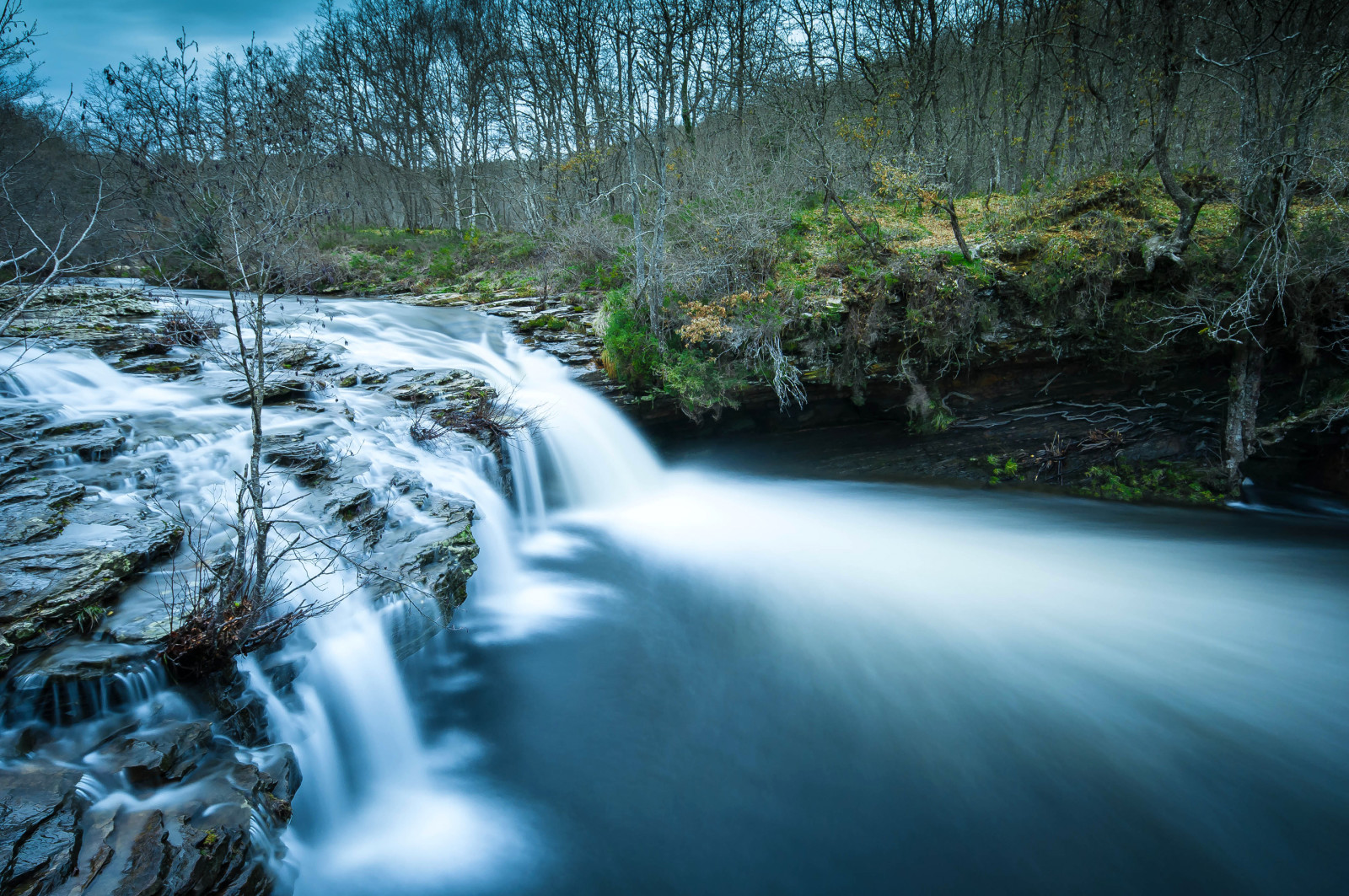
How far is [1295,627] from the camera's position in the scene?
18.1 feet

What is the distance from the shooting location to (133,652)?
11.6 feet

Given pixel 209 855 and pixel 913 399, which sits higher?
pixel 913 399

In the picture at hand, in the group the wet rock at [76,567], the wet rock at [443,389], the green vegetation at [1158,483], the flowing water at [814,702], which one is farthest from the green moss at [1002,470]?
the wet rock at [76,567]

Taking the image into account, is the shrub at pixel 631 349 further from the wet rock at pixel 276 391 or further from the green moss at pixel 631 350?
the wet rock at pixel 276 391

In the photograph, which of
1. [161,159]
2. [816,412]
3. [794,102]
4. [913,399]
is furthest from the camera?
[794,102]

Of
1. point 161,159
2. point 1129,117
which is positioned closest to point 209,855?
point 161,159

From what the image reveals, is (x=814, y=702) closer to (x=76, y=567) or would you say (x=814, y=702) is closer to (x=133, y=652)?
(x=133, y=652)

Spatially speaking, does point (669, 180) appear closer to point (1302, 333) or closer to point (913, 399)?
point (913, 399)

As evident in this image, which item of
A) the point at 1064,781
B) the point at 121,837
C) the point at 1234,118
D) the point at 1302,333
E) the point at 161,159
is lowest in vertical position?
the point at 1064,781

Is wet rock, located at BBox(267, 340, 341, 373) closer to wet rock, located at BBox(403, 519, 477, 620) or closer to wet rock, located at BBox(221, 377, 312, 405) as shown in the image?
wet rock, located at BBox(221, 377, 312, 405)

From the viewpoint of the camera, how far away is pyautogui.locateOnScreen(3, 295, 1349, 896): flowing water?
3.74 meters

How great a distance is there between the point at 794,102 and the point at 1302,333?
11.9m

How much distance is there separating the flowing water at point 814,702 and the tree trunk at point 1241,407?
2.35ft

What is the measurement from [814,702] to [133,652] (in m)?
4.86
